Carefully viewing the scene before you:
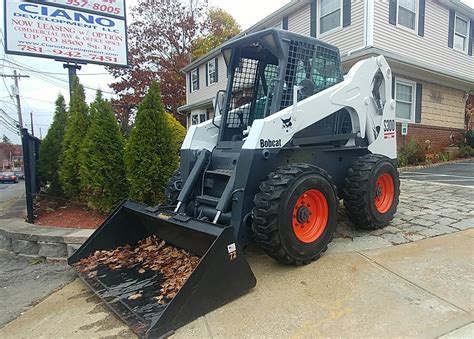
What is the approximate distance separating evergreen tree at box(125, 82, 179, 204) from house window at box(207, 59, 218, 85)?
43.7 feet

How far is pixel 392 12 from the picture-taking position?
9.81m

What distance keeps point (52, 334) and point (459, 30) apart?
52.3 feet

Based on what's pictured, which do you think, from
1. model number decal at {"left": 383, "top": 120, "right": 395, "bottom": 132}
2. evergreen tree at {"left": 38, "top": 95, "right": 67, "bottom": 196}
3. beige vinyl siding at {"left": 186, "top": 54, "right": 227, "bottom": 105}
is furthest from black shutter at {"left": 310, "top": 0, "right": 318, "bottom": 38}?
evergreen tree at {"left": 38, "top": 95, "right": 67, "bottom": 196}

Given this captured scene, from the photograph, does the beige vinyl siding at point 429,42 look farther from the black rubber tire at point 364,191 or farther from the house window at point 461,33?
the black rubber tire at point 364,191

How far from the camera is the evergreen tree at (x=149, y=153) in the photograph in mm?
4605

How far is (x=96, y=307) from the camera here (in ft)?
8.84

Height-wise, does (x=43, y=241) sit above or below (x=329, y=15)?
below

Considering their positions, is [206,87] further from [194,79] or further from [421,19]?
[421,19]

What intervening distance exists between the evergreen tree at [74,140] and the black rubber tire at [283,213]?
3.85 metres

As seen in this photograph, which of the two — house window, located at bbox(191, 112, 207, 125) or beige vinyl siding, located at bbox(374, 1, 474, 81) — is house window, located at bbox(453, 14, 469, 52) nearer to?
beige vinyl siding, located at bbox(374, 1, 474, 81)

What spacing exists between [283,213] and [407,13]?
1081 centimetres

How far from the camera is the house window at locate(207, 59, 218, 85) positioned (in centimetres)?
1762

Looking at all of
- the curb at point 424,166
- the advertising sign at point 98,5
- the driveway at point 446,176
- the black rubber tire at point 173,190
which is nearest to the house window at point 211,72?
the advertising sign at point 98,5

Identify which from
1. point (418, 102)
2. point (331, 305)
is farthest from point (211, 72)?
point (331, 305)
